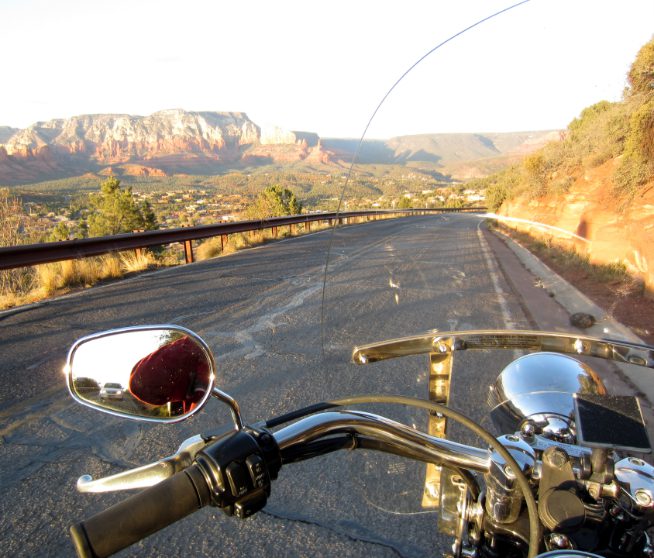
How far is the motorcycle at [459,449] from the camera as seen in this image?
3.30ft

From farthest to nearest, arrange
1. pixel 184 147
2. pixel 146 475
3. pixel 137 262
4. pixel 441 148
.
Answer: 1. pixel 184 147
2. pixel 137 262
3. pixel 441 148
4. pixel 146 475

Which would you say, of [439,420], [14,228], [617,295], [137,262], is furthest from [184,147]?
[617,295]

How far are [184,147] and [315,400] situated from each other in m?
133

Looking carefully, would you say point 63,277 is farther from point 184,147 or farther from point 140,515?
point 184,147

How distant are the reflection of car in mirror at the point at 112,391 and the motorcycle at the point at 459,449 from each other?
0.01m

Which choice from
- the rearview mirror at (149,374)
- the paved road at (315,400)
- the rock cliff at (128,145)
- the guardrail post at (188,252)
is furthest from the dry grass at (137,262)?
the rock cliff at (128,145)

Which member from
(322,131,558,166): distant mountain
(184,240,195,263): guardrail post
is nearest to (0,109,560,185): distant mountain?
(322,131,558,166): distant mountain

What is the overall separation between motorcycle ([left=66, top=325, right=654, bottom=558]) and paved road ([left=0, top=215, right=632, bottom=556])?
0.24 metres

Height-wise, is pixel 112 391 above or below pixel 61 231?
above

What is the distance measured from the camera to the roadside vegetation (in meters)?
1.14

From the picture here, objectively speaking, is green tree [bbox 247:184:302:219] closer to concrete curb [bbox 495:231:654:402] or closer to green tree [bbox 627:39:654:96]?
concrete curb [bbox 495:231:654:402]

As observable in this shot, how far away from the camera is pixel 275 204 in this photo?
2512cm

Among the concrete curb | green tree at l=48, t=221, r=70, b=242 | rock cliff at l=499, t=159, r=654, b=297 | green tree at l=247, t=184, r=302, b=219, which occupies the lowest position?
green tree at l=48, t=221, r=70, b=242

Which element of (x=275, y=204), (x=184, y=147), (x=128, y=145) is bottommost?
(x=128, y=145)
